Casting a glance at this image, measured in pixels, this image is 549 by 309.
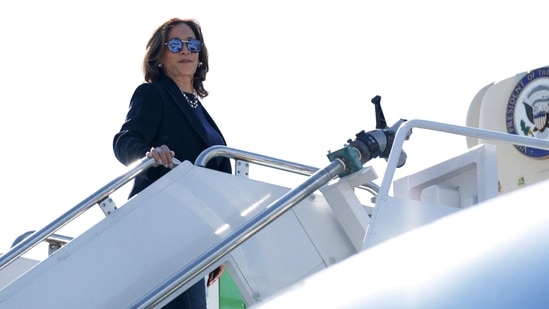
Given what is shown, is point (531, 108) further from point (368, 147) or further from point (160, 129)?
point (160, 129)

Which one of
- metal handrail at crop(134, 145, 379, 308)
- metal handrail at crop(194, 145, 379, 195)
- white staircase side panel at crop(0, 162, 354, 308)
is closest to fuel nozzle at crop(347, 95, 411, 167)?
metal handrail at crop(134, 145, 379, 308)

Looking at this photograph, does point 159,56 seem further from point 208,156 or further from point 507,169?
point 507,169

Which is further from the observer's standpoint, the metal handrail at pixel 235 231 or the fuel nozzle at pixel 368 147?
the fuel nozzle at pixel 368 147

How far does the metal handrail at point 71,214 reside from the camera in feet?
15.7

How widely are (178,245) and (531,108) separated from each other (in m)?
2.97

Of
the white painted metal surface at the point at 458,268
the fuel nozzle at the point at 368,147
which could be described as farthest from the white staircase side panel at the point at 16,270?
the white painted metal surface at the point at 458,268

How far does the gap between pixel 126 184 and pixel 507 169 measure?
268 cm

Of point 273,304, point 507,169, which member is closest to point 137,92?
point 507,169

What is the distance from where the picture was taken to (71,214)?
4895 mm

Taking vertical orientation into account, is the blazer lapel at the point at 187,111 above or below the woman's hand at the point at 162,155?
above

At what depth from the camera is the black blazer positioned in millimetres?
5215

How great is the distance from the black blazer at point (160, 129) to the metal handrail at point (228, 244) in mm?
764

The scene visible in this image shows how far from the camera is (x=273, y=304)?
257 centimetres

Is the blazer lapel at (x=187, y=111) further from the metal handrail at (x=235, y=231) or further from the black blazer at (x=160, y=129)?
the metal handrail at (x=235, y=231)
